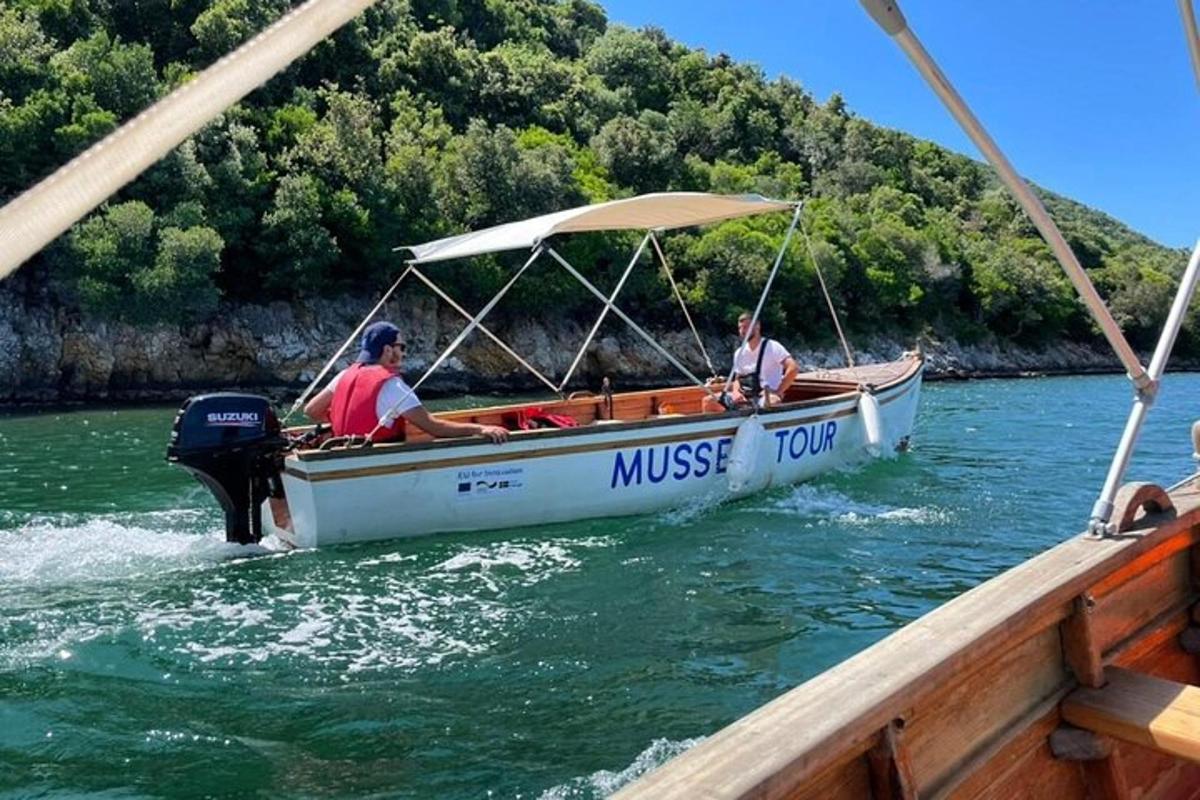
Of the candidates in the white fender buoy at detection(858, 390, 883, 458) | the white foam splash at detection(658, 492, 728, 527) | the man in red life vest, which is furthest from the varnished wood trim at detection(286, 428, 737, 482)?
the white fender buoy at detection(858, 390, 883, 458)

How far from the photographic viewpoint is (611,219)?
11.3 m

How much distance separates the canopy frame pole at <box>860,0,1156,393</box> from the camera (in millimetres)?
2695

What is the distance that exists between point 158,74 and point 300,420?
99.5ft

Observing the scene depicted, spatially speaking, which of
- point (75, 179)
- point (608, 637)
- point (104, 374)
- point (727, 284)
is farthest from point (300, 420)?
point (727, 284)

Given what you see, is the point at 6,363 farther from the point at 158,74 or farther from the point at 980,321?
the point at 980,321

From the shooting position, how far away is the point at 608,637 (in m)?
6.51

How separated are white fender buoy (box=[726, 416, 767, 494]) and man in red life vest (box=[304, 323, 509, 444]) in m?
3.03

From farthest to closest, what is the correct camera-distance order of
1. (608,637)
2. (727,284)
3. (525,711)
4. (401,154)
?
(727,284) → (401,154) → (608,637) → (525,711)

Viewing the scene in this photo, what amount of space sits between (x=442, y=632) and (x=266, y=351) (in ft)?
107

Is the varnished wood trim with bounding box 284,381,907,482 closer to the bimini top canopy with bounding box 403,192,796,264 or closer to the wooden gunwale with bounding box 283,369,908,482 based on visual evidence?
the wooden gunwale with bounding box 283,369,908,482

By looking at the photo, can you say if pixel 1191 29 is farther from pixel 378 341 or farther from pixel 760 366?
pixel 760 366

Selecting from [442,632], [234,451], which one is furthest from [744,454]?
[234,451]

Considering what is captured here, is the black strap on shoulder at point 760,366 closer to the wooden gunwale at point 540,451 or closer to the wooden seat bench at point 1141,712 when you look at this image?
the wooden gunwale at point 540,451

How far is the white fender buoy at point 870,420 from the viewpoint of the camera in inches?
508
